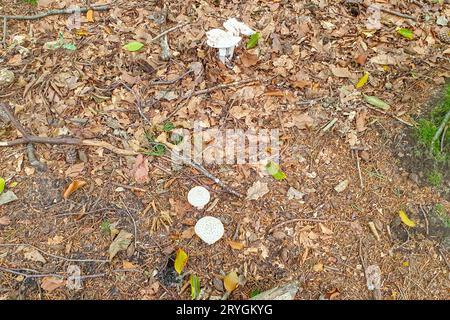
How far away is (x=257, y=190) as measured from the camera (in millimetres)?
2975

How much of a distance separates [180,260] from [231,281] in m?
0.38

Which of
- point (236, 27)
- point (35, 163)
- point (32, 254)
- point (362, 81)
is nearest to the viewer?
point (32, 254)

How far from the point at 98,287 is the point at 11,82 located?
2.12m

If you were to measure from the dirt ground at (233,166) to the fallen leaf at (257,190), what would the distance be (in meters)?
0.03

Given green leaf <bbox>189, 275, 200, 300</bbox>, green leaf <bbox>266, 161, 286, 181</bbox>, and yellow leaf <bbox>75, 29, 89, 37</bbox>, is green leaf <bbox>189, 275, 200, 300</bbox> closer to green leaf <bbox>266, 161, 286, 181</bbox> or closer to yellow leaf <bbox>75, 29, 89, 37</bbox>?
green leaf <bbox>266, 161, 286, 181</bbox>

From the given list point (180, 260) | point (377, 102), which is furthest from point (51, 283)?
point (377, 102)

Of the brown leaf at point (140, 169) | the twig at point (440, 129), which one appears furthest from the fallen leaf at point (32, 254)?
the twig at point (440, 129)

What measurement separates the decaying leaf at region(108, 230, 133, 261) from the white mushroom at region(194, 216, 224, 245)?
496mm

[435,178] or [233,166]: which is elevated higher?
[435,178]

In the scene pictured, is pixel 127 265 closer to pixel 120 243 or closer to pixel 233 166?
pixel 120 243

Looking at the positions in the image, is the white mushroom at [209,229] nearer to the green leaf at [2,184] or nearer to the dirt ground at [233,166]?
the dirt ground at [233,166]

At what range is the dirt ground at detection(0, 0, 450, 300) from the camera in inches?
106
